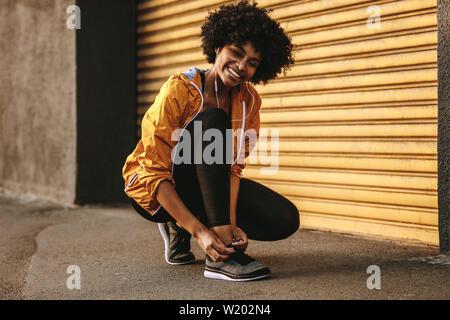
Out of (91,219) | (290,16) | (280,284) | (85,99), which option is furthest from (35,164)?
(280,284)

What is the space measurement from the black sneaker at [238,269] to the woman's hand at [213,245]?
98 mm

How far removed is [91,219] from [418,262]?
2.98 m

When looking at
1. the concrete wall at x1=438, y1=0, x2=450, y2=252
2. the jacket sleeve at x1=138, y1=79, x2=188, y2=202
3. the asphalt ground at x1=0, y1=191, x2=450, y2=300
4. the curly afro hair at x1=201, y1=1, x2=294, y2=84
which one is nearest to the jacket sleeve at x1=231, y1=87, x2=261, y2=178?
the curly afro hair at x1=201, y1=1, x2=294, y2=84

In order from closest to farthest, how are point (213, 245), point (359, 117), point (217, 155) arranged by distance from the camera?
point (213, 245), point (217, 155), point (359, 117)

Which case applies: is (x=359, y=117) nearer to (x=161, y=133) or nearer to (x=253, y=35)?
(x=253, y=35)

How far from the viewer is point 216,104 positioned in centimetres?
272

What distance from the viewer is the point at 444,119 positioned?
115 inches

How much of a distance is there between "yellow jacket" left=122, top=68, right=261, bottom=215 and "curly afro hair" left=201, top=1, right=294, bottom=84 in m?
0.26

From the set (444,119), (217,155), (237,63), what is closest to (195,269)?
(217,155)

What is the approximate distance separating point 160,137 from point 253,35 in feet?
2.33

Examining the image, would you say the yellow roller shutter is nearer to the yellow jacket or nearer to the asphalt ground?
the asphalt ground

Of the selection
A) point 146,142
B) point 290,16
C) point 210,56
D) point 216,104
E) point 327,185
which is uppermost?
point 290,16
